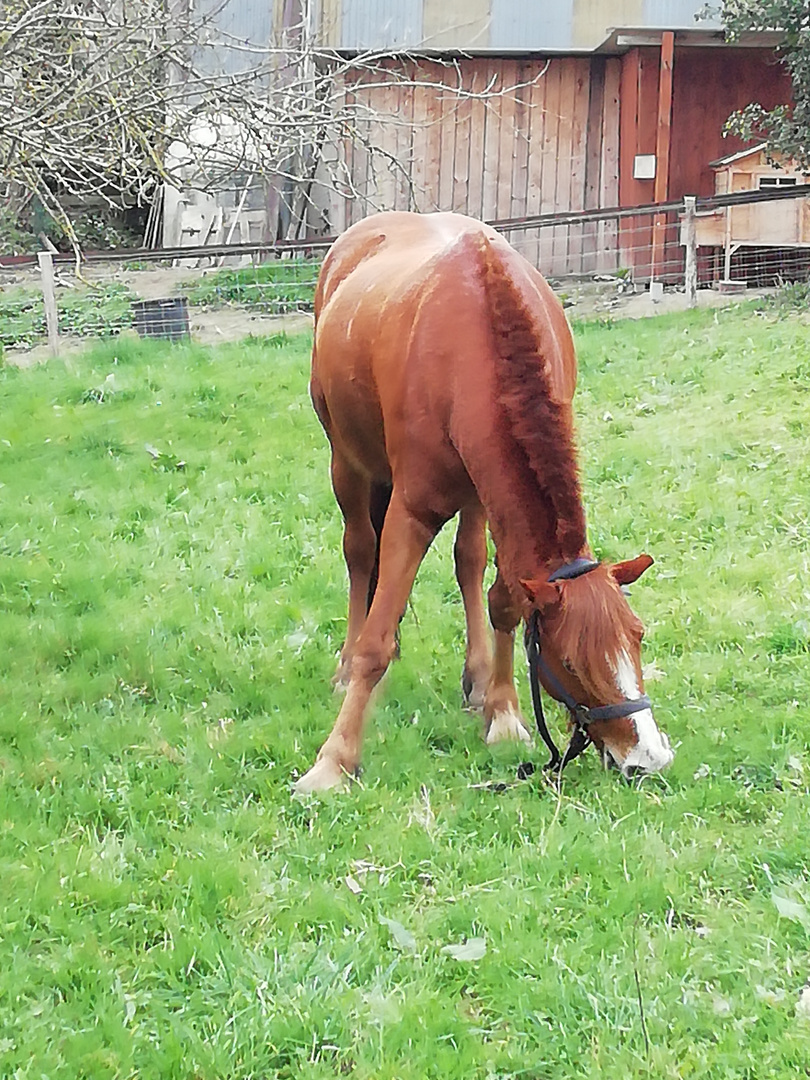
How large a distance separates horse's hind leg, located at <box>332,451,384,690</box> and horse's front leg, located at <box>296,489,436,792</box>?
94 centimetres

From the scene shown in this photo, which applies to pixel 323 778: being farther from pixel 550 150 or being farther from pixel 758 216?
pixel 550 150

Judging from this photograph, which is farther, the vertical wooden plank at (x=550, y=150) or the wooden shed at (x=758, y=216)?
the vertical wooden plank at (x=550, y=150)

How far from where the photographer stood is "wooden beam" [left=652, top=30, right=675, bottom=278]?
526 inches

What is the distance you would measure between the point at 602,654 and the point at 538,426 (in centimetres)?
72

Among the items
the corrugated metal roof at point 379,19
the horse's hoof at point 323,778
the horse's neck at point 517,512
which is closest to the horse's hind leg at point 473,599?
the horse's hoof at point 323,778

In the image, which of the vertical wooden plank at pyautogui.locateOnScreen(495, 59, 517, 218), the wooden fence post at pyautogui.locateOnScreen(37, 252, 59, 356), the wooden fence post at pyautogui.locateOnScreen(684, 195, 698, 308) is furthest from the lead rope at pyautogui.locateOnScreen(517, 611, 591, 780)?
the vertical wooden plank at pyautogui.locateOnScreen(495, 59, 517, 218)

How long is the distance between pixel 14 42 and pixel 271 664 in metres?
2.67

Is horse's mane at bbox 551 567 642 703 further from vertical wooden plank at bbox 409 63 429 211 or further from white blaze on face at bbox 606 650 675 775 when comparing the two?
vertical wooden plank at bbox 409 63 429 211

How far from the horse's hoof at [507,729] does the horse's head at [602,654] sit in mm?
683

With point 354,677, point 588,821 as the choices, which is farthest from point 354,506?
point 588,821

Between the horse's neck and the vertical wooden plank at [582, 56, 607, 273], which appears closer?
the horse's neck

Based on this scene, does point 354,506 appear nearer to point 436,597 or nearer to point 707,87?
point 436,597

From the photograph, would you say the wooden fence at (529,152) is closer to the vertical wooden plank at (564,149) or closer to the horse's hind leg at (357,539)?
the vertical wooden plank at (564,149)

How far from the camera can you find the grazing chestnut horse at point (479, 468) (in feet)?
11.4
